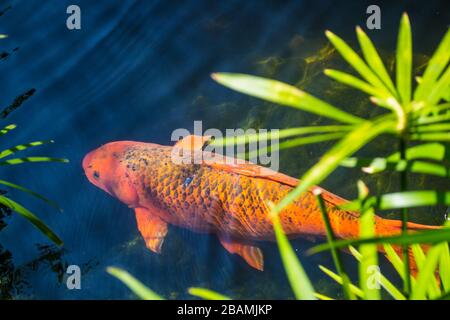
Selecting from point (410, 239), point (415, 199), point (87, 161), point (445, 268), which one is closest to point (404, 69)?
point (415, 199)

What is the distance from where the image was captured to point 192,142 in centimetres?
418

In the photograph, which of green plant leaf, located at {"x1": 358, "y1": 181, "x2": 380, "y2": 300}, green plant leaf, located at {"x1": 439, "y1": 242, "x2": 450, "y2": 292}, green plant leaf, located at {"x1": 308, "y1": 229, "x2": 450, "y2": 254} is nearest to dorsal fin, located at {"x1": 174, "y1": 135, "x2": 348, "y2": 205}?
green plant leaf, located at {"x1": 439, "y1": 242, "x2": 450, "y2": 292}

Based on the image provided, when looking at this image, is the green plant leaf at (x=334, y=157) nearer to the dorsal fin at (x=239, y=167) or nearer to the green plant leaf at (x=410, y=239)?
the green plant leaf at (x=410, y=239)

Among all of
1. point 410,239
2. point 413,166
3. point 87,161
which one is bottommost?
point 410,239

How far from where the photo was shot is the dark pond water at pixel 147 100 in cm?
392

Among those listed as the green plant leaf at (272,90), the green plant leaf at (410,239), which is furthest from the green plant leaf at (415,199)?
the green plant leaf at (272,90)

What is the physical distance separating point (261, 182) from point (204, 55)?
6.53 ft

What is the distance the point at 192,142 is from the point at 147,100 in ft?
3.08

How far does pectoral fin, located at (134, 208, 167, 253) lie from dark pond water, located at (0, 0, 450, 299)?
115 mm

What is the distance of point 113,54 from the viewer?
205 inches

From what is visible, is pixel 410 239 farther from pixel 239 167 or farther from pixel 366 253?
pixel 239 167

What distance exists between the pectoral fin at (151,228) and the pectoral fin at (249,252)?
0.58 metres

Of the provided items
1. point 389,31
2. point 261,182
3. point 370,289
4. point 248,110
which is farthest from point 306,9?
point 370,289

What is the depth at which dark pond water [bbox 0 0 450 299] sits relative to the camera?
3924 mm
